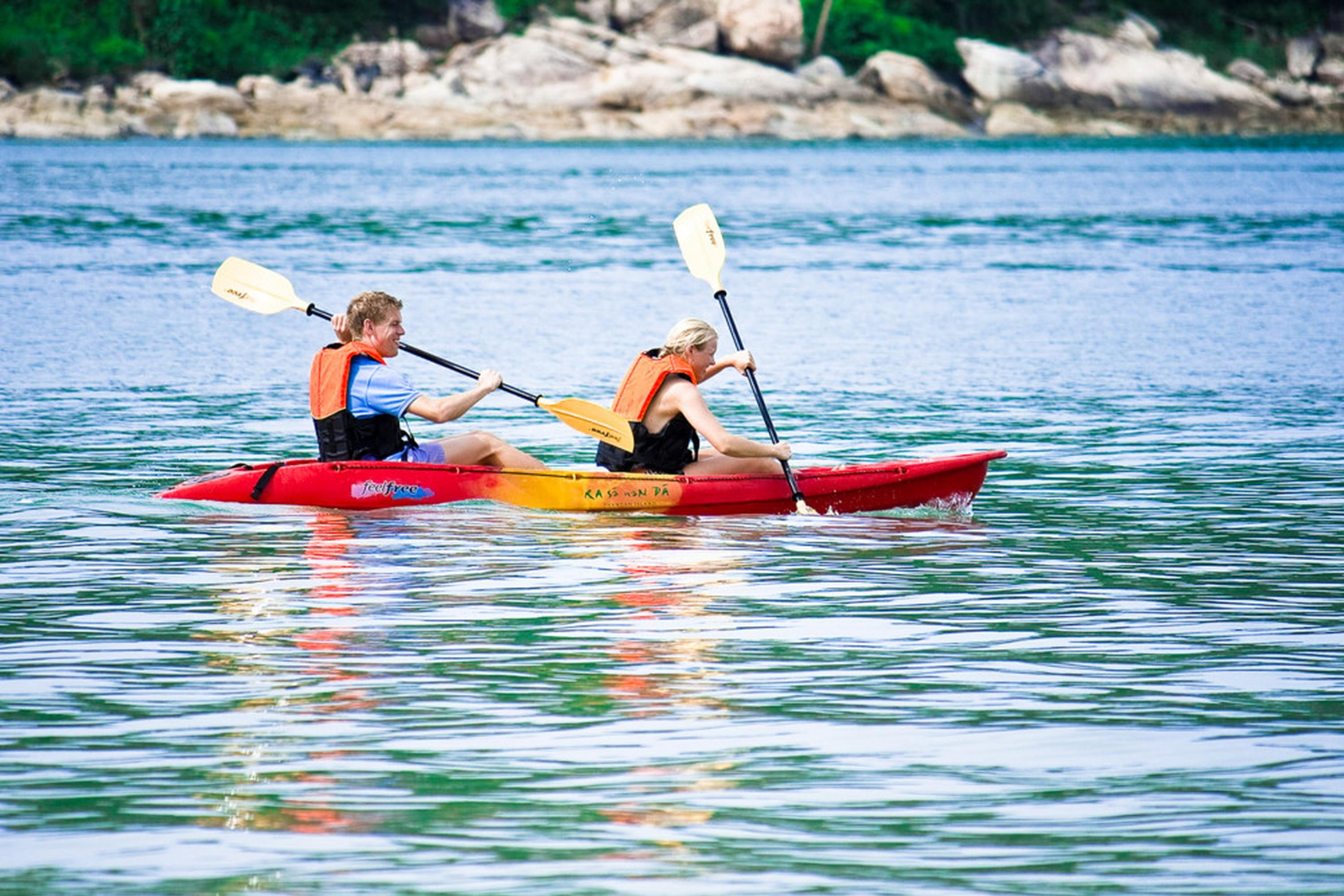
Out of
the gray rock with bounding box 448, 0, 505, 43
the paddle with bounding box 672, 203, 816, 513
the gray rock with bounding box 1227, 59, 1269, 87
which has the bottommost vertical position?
the paddle with bounding box 672, 203, 816, 513

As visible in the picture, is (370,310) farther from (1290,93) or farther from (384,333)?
(1290,93)

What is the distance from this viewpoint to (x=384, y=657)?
7699mm

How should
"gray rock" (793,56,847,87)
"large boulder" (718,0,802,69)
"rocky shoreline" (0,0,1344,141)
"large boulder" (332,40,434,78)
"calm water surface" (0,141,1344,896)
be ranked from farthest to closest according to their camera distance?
"gray rock" (793,56,847,87)
"large boulder" (332,40,434,78)
"large boulder" (718,0,802,69)
"rocky shoreline" (0,0,1344,141)
"calm water surface" (0,141,1344,896)

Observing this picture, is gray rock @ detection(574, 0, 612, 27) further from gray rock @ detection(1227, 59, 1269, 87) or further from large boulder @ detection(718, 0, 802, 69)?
gray rock @ detection(1227, 59, 1269, 87)

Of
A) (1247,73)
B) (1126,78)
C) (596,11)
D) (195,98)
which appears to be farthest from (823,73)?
(195,98)

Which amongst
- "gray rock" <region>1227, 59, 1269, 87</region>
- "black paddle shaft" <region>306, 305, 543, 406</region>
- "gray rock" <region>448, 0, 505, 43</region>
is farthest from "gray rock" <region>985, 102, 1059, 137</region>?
"black paddle shaft" <region>306, 305, 543, 406</region>

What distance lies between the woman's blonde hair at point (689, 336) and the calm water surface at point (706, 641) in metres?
1.01

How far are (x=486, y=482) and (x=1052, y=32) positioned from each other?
82067 millimetres

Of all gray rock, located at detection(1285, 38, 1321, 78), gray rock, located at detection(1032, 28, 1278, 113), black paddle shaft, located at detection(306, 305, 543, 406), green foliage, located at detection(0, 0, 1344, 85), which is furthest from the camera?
gray rock, located at detection(1285, 38, 1321, 78)

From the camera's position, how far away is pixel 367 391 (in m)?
10.5

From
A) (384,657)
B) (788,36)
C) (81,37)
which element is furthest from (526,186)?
(384,657)

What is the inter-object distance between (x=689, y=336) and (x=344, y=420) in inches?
77.0

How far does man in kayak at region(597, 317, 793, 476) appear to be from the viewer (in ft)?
34.5

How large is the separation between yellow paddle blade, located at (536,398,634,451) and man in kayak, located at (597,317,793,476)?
0.28ft
